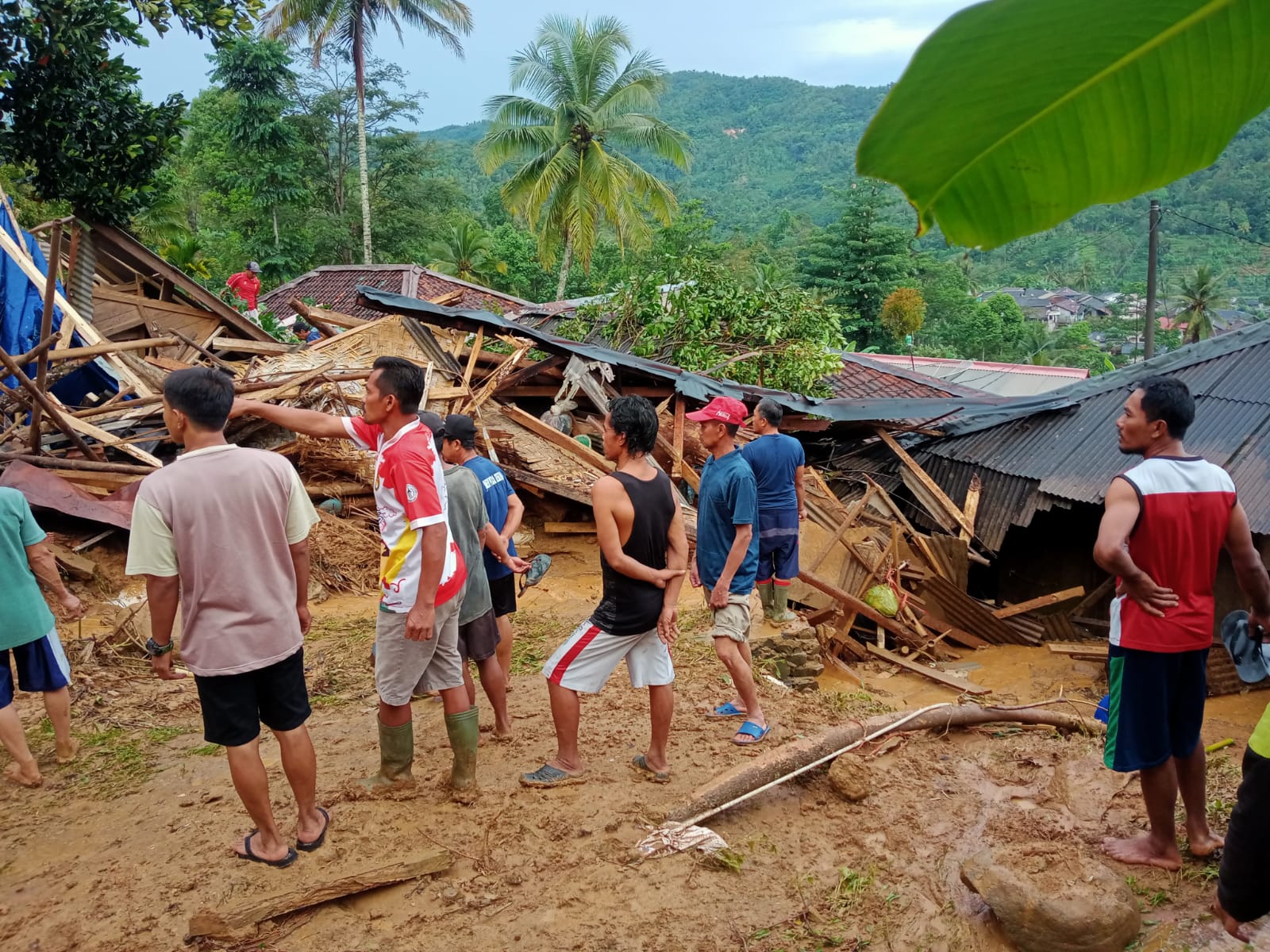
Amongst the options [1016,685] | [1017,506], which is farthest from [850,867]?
[1017,506]

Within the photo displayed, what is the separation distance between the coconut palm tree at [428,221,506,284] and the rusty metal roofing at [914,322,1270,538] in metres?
22.7

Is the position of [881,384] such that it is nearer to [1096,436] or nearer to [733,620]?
[1096,436]

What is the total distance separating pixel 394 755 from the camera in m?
3.82

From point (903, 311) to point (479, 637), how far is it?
28.4 metres

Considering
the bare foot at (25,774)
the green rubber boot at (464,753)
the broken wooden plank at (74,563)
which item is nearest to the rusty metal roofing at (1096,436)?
the green rubber boot at (464,753)

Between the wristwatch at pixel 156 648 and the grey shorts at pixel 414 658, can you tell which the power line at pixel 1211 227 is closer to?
the grey shorts at pixel 414 658

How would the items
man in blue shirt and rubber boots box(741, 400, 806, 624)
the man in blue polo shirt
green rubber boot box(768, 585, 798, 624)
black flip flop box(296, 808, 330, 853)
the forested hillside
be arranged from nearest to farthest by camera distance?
black flip flop box(296, 808, 330, 853), the man in blue polo shirt, man in blue shirt and rubber boots box(741, 400, 806, 624), green rubber boot box(768, 585, 798, 624), the forested hillside

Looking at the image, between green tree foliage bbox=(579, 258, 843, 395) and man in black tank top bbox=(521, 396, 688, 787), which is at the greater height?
green tree foliage bbox=(579, 258, 843, 395)

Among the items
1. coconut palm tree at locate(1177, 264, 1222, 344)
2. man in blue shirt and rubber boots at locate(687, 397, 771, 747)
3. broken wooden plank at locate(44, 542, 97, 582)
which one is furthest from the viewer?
coconut palm tree at locate(1177, 264, 1222, 344)

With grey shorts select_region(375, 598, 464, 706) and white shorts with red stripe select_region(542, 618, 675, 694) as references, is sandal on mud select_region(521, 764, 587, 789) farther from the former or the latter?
grey shorts select_region(375, 598, 464, 706)

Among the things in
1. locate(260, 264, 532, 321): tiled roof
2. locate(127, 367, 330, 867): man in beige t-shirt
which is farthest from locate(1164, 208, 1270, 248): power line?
locate(127, 367, 330, 867): man in beige t-shirt

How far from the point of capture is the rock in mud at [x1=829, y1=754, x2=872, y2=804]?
4102 mm

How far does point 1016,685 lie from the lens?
800cm

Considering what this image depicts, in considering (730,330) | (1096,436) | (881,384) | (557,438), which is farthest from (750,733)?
(881,384)
